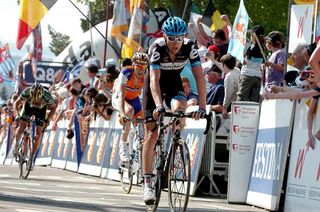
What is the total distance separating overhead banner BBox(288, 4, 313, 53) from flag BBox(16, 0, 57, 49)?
47.9 ft

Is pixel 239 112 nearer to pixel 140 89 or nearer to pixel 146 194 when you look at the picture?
pixel 140 89

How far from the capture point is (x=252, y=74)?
17203mm

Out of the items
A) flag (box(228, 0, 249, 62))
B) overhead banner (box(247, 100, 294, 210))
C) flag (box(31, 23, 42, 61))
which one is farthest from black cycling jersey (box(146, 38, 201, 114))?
flag (box(31, 23, 42, 61))

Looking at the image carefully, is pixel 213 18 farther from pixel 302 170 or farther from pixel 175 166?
pixel 175 166

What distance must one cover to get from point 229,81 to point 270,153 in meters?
3.40

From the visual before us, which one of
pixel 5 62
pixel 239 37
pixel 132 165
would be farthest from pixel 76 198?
pixel 5 62

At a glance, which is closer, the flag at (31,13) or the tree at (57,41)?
the flag at (31,13)

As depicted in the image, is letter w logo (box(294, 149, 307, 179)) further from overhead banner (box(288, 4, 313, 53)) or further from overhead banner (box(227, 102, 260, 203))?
overhead banner (box(227, 102, 260, 203))

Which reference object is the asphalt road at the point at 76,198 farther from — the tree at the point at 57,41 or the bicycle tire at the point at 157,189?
the tree at the point at 57,41

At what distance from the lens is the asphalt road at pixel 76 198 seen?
12.4m

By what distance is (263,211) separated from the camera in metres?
13.8

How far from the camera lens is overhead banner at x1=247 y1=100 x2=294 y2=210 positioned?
1349 cm

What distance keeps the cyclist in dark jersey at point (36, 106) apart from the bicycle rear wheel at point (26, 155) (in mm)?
129

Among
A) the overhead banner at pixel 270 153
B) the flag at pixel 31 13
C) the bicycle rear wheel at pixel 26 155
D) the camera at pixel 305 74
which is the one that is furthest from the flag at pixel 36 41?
the camera at pixel 305 74
